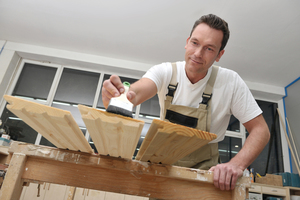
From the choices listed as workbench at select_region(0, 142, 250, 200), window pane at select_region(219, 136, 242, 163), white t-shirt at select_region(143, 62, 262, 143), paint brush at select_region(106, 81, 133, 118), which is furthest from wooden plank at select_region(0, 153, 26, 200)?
window pane at select_region(219, 136, 242, 163)

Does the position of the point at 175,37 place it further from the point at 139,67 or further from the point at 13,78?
the point at 13,78

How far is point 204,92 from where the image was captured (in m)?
1.29

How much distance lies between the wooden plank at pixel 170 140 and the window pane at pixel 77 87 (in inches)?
159

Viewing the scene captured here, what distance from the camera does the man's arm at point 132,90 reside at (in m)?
0.69

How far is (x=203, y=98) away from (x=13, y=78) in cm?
463

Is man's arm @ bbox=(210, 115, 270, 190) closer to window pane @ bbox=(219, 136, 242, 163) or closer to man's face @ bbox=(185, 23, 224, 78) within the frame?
man's face @ bbox=(185, 23, 224, 78)

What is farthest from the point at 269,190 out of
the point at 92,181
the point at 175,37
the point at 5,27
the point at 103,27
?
the point at 5,27

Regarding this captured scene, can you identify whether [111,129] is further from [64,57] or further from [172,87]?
[64,57]

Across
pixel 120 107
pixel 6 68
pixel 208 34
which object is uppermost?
pixel 6 68

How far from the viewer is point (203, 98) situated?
1281 millimetres

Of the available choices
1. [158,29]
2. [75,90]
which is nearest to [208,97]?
[158,29]

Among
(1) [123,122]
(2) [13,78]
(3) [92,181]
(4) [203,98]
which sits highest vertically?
(2) [13,78]

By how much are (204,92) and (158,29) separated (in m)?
2.78

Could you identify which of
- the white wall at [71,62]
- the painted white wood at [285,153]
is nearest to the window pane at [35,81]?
the white wall at [71,62]
